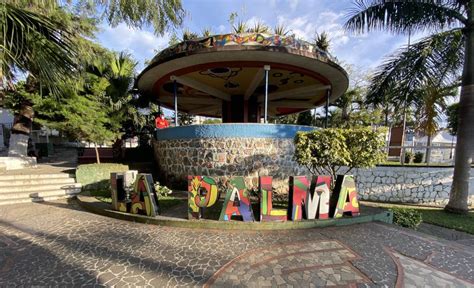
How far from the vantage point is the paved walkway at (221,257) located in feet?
10.2

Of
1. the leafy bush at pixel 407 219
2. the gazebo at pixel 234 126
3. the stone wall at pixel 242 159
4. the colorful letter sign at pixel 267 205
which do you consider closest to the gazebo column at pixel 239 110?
the gazebo at pixel 234 126

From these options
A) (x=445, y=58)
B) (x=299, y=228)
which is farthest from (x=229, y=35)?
Answer: (x=445, y=58)

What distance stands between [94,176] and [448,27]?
13655 millimetres

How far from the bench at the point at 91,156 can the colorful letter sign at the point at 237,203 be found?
33.4 ft

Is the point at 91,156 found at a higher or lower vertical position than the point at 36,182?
higher

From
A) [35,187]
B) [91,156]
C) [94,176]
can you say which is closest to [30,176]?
[35,187]

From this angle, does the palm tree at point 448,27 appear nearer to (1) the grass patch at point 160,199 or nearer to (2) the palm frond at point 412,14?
(2) the palm frond at point 412,14

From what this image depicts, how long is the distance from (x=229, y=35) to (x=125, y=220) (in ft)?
20.8

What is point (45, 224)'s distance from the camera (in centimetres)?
A: 519

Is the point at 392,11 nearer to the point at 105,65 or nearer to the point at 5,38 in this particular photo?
the point at 5,38

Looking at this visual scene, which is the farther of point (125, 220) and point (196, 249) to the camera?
point (125, 220)

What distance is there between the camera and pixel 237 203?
201 inches

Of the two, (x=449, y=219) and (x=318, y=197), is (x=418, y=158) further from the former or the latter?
(x=318, y=197)

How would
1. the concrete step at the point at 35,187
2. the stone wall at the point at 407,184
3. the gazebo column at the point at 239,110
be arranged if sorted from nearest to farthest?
1. the concrete step at the point at 35,187
2. the stone wall at the point at 407,184
3. the gazebo column at the point at 239,110
